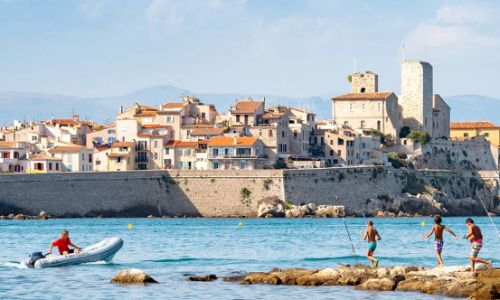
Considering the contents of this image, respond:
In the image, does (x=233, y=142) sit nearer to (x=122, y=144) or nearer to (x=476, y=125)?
(x=122, y=144)

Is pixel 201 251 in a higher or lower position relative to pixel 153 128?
lower

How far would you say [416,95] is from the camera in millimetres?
118562

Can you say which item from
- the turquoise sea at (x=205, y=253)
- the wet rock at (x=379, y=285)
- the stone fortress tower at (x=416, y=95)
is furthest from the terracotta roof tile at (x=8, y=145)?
the wet rock at (x=379, y=285)

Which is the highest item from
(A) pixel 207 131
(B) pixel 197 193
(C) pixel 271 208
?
(A) pixel 207 131

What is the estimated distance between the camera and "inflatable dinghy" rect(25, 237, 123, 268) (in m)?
41.5

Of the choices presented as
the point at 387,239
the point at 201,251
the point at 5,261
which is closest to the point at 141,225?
the point at 387,239

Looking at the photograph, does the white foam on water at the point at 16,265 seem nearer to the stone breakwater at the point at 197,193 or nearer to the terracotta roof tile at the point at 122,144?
the stone breakwater at the point at 197,193

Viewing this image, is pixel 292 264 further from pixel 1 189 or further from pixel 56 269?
A: pixel 1 189

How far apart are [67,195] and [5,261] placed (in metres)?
43.6

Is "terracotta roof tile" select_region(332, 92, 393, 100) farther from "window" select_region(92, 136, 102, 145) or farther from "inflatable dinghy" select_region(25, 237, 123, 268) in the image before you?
"inflatable dinghy" select_region(25, 237, 123, 268)

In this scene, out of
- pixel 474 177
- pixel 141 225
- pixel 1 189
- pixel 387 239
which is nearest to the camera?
pixel 387 239

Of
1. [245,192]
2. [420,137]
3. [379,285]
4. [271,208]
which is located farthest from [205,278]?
[420,137]

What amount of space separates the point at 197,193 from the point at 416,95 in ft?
105

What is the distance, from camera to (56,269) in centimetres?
4112
